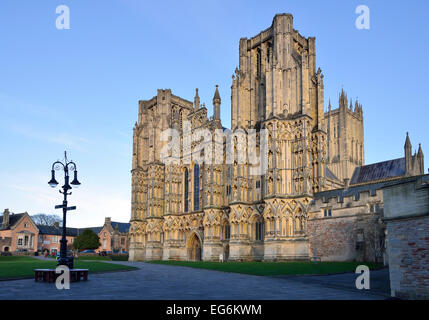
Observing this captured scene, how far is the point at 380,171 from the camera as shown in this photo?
66.4m

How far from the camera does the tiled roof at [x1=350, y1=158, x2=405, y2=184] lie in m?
62.8

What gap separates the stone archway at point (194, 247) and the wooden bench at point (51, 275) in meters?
36.6

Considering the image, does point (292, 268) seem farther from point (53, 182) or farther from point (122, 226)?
point (122, 226)

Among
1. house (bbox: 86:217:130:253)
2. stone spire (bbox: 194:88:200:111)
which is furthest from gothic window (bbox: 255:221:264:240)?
house (bbox: 86:217:130:253)

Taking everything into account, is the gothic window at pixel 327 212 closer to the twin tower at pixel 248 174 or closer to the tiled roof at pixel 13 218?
the twin tower at pixel 248 174

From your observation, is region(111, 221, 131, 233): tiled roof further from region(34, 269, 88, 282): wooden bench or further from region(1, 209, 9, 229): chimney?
region(34, 269, 88, 282): wooden bench

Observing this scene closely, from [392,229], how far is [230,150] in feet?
113

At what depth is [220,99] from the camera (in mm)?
52156

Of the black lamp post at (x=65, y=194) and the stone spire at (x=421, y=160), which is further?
the stone spire at (x=421, y=160)

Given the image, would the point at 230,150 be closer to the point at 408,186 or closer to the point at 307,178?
the point at 307,178

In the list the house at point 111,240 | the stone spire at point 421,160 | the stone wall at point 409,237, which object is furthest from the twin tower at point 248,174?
the house at point 111,240

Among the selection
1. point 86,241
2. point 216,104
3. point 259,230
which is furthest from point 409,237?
point 86,241

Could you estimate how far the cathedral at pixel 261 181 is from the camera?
36406 mm
